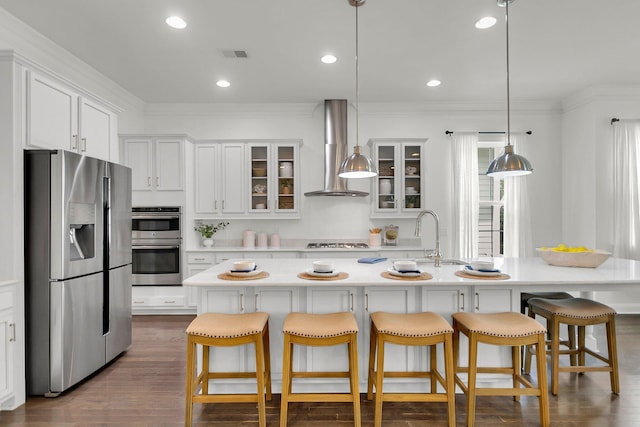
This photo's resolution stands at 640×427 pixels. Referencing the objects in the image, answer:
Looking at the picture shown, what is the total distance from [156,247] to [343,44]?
3.28 meters

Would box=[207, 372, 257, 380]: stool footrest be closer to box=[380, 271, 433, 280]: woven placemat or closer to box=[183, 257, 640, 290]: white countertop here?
box=[183, 257, 640, 290]: white countertop

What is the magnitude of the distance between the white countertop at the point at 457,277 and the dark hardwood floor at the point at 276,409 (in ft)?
2.68

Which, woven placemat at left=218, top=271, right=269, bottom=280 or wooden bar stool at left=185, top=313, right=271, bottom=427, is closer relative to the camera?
wooden bar stool at left=185, top=313, right=271, bottom=427

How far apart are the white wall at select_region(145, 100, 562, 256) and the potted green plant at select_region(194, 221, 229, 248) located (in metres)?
0.12

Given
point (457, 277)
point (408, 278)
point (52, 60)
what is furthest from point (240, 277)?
point (52, 60)

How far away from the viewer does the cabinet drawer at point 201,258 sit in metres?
4.58

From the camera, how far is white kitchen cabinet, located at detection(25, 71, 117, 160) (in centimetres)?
248

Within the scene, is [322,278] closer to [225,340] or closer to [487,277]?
[225,340]

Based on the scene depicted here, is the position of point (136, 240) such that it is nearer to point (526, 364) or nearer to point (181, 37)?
point (181, 37)

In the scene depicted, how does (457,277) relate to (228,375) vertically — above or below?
above

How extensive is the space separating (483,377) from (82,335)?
2.98 meters

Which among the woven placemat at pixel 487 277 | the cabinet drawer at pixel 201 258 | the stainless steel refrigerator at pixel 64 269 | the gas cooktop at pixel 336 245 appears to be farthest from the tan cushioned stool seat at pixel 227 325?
the gas cooktop at pixel 336 245

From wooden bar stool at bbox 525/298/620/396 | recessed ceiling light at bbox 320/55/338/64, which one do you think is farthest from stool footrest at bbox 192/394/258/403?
recessed ceiling light at bbox 320/55/338/64

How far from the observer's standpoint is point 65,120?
2.74m
